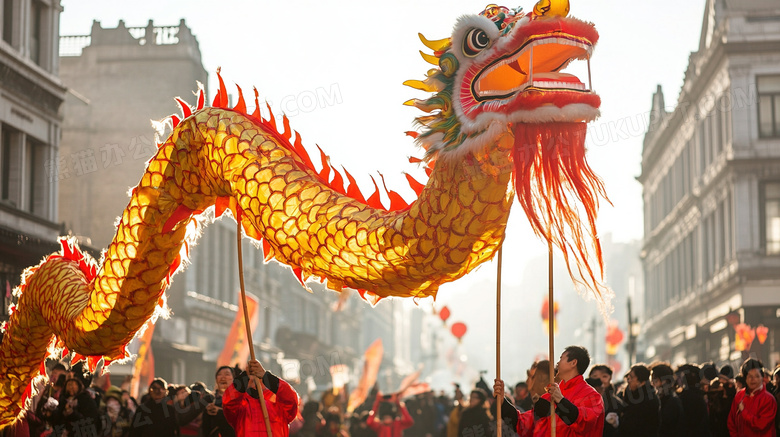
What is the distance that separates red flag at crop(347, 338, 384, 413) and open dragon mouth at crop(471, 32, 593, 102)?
771 inches

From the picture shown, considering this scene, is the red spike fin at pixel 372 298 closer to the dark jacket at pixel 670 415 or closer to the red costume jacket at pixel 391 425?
the dark jacket at pixel 670 415

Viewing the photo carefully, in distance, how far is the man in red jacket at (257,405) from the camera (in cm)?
645

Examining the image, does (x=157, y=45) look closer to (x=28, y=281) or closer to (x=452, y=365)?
(x=28, y=281)

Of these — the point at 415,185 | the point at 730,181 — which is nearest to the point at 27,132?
the point at 415,185

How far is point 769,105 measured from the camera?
31438mm

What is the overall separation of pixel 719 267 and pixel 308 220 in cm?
3326

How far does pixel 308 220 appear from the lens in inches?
168

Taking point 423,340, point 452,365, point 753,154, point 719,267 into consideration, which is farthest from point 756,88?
point 423,340

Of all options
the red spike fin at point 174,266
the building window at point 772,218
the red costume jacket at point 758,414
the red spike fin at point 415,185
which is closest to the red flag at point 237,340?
the red costume jacket at point 758,414

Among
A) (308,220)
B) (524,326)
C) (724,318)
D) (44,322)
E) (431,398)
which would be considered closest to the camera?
(308,220)

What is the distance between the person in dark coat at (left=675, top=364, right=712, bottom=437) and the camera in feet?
33.4

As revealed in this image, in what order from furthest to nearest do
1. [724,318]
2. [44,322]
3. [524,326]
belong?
[524,326] < [724,318] < [44,322]

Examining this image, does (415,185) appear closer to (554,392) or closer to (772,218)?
(554,392)

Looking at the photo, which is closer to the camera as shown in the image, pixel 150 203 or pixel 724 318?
pixel 150 203
